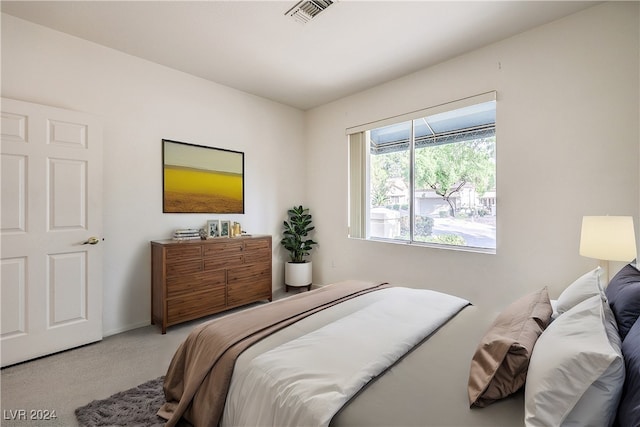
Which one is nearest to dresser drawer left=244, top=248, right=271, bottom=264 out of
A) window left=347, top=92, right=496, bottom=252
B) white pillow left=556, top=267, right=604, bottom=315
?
window left=347, top=92, right=496, bottom=252

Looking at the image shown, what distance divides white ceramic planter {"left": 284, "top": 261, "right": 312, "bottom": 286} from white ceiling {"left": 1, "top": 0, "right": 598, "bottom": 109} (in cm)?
262

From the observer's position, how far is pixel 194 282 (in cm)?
315

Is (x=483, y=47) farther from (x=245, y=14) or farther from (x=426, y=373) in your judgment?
(x=426, y=373)

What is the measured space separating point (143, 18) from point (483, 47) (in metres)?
3.23

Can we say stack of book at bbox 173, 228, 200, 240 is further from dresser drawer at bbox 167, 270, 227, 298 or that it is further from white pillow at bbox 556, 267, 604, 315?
white pillow at bbox 556, 267, 604, 315

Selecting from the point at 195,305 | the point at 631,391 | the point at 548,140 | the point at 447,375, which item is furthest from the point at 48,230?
the point at 548,140

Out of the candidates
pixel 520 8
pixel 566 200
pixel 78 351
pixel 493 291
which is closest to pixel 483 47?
pixel 520 8

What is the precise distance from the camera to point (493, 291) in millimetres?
2928

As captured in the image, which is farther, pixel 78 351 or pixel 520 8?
pixel 78 351

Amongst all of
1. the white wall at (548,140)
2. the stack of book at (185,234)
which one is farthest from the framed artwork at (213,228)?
the white wall at (548,140)

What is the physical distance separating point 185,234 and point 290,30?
2406mm

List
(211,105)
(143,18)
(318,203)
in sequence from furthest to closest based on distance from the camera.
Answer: (318,203) → (211,105) → (143,18)

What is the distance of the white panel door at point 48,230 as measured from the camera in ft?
7.69

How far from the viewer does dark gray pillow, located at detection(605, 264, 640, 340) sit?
116 cm
